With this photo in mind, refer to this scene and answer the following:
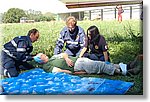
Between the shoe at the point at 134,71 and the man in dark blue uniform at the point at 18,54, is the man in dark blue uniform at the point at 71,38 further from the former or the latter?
the shoe at the point at 134,71

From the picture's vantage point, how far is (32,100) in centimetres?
293

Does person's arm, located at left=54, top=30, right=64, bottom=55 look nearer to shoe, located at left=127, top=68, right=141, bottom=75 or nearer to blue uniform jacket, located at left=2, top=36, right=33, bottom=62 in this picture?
blue uniform jacket, located at left=2, top=36, right=33, bottom=62

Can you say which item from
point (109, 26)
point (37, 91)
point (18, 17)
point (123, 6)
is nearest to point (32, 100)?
point (37, 91)

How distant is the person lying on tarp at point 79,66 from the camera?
9.36ft

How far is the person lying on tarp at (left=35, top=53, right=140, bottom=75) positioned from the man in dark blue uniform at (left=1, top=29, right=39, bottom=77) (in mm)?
104

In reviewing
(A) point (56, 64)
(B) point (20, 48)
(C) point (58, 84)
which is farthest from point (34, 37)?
(C) point (58, 84)

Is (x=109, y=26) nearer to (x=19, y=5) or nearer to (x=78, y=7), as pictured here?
(x=78, y=7)

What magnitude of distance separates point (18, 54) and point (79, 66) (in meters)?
0.50

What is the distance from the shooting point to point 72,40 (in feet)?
9.50

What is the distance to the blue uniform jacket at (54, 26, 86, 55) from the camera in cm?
289

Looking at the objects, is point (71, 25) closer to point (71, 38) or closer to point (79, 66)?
point (71, 38)

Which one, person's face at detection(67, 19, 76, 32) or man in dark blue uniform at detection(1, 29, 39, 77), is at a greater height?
person's face at detection(67, 19, 76, 32)

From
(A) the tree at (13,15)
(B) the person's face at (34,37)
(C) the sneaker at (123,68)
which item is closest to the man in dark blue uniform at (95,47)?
(C) the sneaker at (123,68)

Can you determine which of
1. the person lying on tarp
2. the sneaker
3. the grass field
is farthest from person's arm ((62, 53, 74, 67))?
the sneaker
